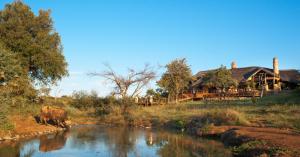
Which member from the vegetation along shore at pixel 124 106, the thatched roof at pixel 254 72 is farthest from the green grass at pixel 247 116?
the thatched roof at pixel 254 72

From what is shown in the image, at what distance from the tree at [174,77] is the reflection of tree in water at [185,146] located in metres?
25.8

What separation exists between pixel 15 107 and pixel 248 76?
34544 mm

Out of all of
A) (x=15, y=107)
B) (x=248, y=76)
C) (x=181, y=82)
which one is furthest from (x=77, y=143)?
(x=248, y=76)

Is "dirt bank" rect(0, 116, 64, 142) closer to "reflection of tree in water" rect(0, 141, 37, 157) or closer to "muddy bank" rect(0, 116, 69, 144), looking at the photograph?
"muddy bank" rect(0, 116, 69, 144)

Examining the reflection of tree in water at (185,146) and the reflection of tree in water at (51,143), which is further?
the reflection of tree in water at (51,143)

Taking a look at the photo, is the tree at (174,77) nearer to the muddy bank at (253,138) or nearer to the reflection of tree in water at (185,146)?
the muddy bank at (253,138)

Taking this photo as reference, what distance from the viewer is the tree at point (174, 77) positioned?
47469mm

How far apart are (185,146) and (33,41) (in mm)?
18645

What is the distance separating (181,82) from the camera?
47.9 meters

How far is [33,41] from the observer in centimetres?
2961

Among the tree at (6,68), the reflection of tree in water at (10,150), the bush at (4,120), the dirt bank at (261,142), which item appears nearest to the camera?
the dirt bank at (261,142)

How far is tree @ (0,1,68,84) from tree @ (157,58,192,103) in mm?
18527

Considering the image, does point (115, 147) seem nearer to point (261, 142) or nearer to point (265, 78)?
point (261, 142)

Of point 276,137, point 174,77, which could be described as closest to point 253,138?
point 276,137
